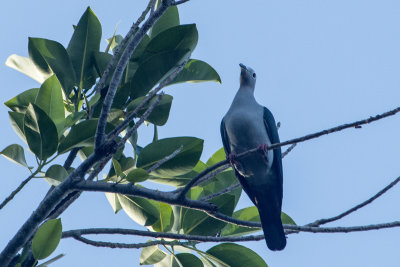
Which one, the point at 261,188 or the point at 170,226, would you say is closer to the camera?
the point at 170,226

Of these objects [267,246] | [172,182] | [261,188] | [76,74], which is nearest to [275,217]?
[267,246]

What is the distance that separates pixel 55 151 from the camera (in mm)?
3389

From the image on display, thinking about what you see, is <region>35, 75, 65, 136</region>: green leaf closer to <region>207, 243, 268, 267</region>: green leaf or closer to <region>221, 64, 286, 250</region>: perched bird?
<region>207, 243, 268, 267</region>: green leaf

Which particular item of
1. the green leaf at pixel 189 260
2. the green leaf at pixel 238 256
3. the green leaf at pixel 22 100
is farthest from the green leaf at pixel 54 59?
the green leaf at pixel 238 256

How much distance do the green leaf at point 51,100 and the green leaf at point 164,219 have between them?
1143 millimetres

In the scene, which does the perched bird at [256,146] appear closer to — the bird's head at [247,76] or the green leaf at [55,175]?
the bird's head at [247,76]

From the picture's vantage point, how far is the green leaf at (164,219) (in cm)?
418

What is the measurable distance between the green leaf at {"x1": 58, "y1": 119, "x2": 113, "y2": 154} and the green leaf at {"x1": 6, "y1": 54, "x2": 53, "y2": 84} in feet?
2.80

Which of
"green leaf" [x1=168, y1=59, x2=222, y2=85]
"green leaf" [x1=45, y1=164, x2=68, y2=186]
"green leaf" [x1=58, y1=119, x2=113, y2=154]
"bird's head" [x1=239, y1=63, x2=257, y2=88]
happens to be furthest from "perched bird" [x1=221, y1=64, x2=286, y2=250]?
"green leaf" [x1=45, y1=164, x2=68, y2=186]

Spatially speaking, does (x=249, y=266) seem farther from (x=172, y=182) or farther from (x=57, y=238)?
(x=57, y=238)

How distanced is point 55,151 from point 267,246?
2.19 m

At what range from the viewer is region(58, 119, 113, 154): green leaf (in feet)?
11.1

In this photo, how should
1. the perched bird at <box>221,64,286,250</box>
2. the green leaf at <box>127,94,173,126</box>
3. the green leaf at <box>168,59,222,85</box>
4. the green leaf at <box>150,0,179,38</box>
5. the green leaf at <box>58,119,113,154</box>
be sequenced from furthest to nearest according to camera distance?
1. the perched bird at <box>221,64,286,250</box>
2. the green leaf at <box>150,0,179,38</box>
3. the green leaf at <box>168,59,222,85</box>
4. the green leaf at <box>127,94,173,126</box>
5. the green leaf at <box>58,119,113,154</box>

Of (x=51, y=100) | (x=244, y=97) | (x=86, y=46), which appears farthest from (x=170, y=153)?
(x=244, y=97)
